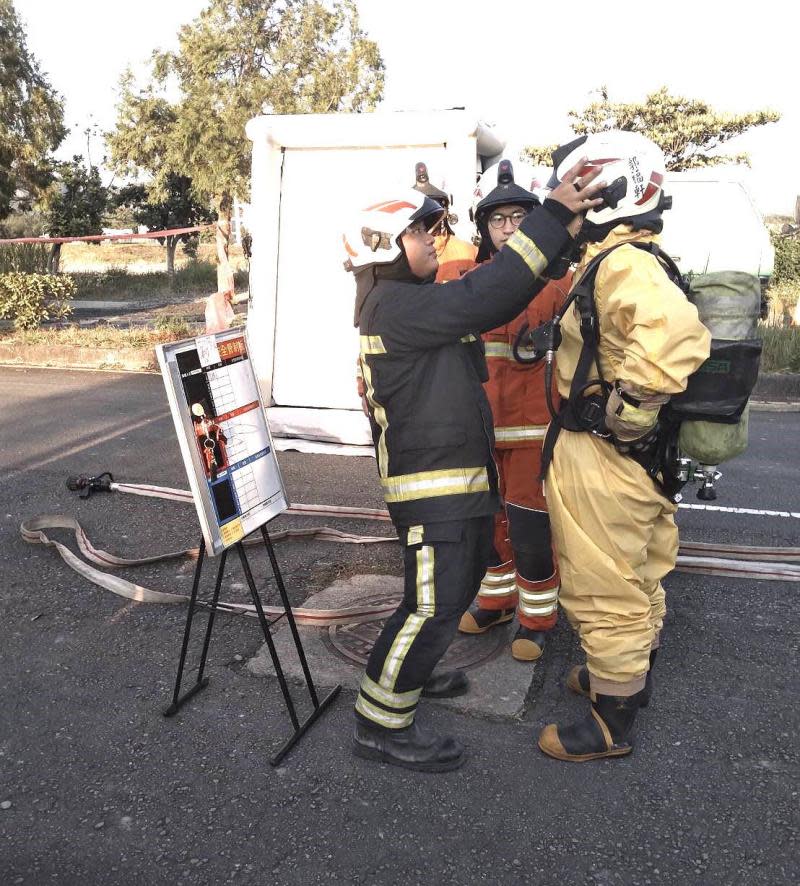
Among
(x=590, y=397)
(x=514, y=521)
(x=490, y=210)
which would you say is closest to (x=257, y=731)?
(x=514, y=521)

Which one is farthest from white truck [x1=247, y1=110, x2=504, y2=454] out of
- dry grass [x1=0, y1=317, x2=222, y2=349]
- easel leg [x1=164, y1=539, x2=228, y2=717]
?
dry grass [x1=0, y1=317, x2=222, y2=349]

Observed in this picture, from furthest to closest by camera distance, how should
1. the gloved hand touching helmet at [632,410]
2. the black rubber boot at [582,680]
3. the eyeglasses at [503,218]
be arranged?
the eyeglasses at [503,218]
the black rubber boot at [582,680]
the gloved hand touching helmet at [632,410]

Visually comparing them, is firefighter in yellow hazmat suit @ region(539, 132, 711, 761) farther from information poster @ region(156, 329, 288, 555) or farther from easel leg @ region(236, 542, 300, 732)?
information poster @ region(156, 329, 288, 555)

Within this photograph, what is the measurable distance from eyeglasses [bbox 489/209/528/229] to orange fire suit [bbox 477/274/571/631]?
1.16ft

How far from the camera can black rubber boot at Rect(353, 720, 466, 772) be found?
2912mm

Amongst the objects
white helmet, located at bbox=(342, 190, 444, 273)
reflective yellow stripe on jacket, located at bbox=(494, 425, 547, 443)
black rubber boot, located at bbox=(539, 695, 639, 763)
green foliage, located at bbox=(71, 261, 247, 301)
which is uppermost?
white helmet, located at bbox=(342, 190, 444, 273)

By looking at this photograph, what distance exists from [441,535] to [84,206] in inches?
1028

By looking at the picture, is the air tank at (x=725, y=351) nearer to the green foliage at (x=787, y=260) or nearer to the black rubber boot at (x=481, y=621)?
the black rubber boot at (x=481, y=621)

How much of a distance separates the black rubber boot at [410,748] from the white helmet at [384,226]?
161 cm

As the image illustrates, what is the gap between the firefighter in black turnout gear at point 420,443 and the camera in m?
2.69

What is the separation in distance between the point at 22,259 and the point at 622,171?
14.8 m

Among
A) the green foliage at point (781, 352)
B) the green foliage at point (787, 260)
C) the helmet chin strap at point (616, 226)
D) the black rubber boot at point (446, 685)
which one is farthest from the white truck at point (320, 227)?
the green foliage at point (787, 260)

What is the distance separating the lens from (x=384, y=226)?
8.87 ft

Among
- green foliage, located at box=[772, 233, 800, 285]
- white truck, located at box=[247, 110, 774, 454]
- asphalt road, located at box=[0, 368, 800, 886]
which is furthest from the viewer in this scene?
green foliage, located at box=[772, 233, 800, 285]
